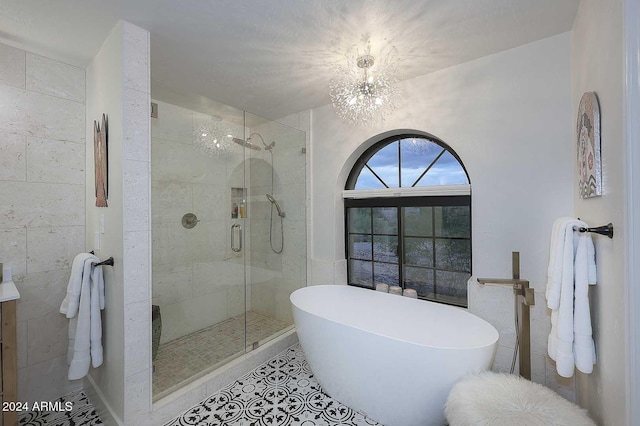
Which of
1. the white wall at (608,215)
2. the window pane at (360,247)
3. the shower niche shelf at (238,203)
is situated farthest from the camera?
the window pane at (360,247)

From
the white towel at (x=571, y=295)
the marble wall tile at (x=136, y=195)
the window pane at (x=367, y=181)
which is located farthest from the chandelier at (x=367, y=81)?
the marble wall tile at (x=136, y=195)

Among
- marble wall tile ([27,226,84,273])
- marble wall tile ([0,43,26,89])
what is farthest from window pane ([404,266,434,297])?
marble wall tile ([0,43,26,89])

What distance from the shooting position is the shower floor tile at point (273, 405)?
186 cm

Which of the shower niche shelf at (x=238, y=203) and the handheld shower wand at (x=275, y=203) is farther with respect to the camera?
the handheld shower wand at (x=275, y=203)

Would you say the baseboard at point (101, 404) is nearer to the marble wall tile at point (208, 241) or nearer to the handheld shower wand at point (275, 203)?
the marble wall tile at point (208, 241)

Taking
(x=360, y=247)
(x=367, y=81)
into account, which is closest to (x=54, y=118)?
(x=367, y=81)

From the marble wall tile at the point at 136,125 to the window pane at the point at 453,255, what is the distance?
2.44m

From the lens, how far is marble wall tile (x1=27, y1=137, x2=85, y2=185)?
2031 millimetres

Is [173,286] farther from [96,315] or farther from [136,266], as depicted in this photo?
[136,266]

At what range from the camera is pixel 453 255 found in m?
2.48

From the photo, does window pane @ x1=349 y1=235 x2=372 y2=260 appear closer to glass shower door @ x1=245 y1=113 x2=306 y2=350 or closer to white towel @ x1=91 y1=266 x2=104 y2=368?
glass shower door @ x1=245 y1=113 x2=306 y2=350

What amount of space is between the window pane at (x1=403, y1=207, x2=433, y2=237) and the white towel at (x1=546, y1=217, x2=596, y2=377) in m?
1.27

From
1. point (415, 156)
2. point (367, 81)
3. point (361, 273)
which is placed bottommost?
point (361, 273)

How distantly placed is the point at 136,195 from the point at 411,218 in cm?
226
